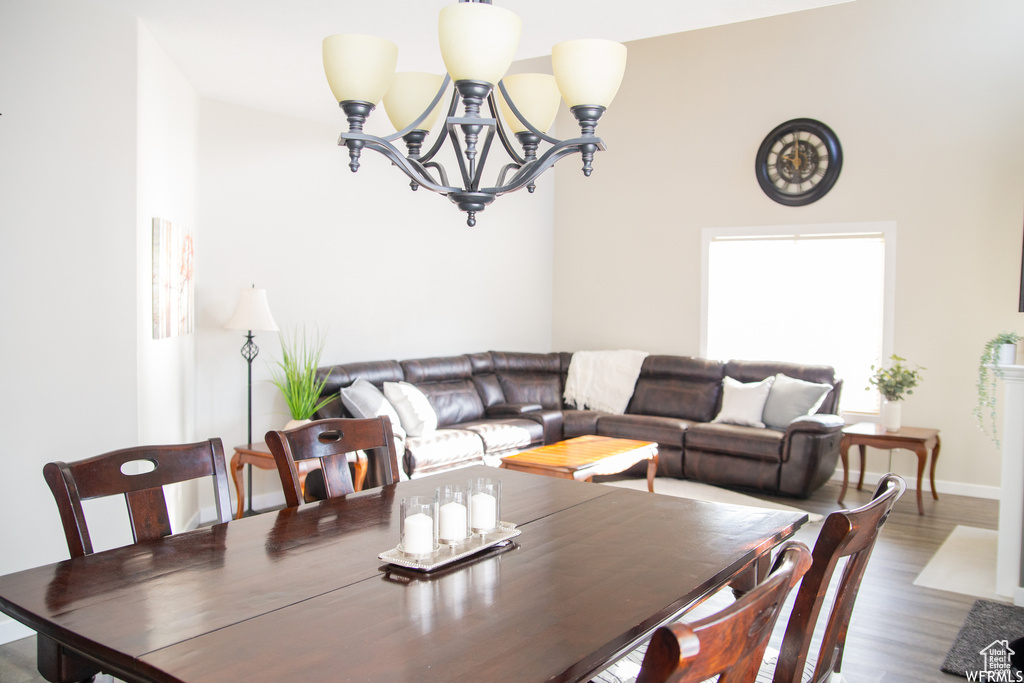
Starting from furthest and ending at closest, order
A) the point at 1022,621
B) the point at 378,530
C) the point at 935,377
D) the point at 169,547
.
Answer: the point at 935,377, the point at 1022,621, the point at 378,530, the point at 169,547

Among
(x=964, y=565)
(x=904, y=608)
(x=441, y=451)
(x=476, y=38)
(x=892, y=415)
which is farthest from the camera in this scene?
(x=892, y=415)

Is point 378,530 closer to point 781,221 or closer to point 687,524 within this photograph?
point 687,524

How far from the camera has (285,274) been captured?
525 centimetres

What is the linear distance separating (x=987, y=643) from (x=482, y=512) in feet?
7.96

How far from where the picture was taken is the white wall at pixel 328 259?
489 cm

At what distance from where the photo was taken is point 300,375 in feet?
16.5

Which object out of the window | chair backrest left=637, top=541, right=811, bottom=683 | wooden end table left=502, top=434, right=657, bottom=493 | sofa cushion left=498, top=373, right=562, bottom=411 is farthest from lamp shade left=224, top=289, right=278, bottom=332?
chair backrest left=637, top=541, right=811, bottom=683

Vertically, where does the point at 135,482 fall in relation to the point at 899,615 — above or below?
above

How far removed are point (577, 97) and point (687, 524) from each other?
1.17m

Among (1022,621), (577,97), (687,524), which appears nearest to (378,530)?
(687,524)

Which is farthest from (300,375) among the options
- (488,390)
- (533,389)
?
(533,389)

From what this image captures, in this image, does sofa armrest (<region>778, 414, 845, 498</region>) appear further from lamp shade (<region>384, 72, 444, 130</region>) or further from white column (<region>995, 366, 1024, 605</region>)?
lamp shade (<region>384, 72, 444, 130</region>)

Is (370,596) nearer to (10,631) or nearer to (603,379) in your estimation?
(10,631)

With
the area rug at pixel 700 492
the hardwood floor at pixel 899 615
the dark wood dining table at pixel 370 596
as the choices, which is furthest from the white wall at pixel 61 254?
the area rug at pixel 700 492
